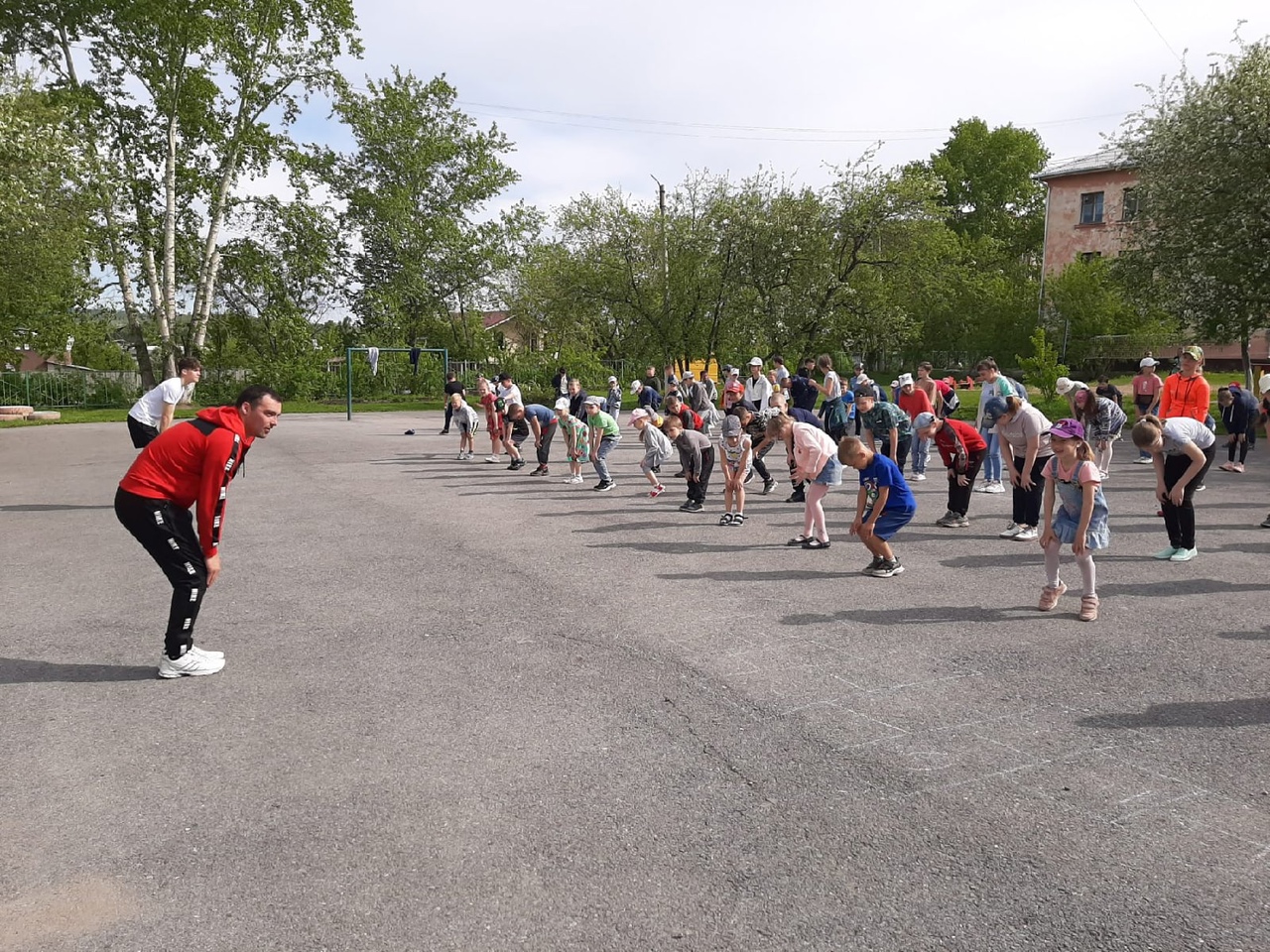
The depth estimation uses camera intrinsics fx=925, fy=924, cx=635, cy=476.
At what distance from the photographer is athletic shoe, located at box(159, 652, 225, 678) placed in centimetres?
542

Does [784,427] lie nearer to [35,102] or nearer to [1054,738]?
[1054,738]

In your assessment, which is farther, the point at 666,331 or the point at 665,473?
the point at 666,331

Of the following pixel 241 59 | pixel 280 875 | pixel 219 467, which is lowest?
pixel 280 875

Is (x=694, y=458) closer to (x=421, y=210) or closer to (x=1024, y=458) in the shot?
(x=1024, y=458)

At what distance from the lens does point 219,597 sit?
7270mm

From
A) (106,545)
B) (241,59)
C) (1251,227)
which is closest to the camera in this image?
(106,545)

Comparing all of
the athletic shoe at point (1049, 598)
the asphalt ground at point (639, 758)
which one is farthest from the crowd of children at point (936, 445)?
the asphalt ground at point (639, 758)

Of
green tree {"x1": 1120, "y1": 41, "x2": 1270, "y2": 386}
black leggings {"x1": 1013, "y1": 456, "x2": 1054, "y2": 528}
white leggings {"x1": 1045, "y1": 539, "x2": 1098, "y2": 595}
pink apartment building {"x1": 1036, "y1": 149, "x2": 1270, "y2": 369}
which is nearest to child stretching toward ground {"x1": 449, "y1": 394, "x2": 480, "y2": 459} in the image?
black leggings {"x1": 1013, "y1": 456, "x2": 1054, "y2": 528}

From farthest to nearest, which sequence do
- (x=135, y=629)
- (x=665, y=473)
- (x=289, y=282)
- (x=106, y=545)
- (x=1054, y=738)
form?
(x=289, y=282)
(x=665, y=473)
(x=106, y=545)
(x=135, y=629)
(x=1054, y=738)

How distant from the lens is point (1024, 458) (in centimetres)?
942

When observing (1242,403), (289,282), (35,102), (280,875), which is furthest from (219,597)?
(289,282)

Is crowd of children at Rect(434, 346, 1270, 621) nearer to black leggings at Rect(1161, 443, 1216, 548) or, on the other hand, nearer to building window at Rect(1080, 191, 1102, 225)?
black leggings at Rect(1161, 443, 1216, 548)

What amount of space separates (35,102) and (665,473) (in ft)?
77.8

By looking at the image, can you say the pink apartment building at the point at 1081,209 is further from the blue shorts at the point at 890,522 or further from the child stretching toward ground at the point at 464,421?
the blue shorts at the point at 890,522
